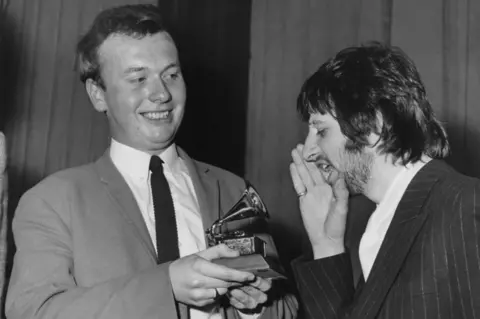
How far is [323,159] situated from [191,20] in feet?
6.90

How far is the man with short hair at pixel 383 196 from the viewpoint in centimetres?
166

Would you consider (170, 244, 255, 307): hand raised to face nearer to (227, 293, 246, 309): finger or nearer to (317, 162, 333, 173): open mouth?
(227, 293, 246, 309): finger

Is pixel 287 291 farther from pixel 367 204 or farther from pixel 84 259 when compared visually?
pixel 367 204

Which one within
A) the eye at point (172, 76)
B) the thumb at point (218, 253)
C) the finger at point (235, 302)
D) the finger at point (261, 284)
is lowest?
the finger at point (235, 302)

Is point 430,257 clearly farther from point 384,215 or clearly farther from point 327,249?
point 327,249

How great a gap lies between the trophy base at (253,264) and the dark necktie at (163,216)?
0.30 metres

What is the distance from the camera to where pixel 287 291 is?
7.87ft

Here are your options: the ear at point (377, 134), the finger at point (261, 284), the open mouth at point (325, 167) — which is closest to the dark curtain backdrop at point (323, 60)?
the open mouth at point (325, 167)

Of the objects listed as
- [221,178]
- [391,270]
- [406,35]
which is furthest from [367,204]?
[391,270]

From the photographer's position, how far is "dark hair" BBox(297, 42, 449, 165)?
2002 millimetres

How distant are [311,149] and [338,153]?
0.17 m

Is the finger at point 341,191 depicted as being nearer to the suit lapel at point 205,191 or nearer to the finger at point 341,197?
the finger at point 341,197

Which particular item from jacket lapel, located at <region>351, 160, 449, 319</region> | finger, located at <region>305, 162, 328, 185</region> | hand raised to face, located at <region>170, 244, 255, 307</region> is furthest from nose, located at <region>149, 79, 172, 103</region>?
jacket lapel, located at <region>351, 160, 449, 319</region>

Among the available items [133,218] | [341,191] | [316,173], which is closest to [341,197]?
[341,191]
